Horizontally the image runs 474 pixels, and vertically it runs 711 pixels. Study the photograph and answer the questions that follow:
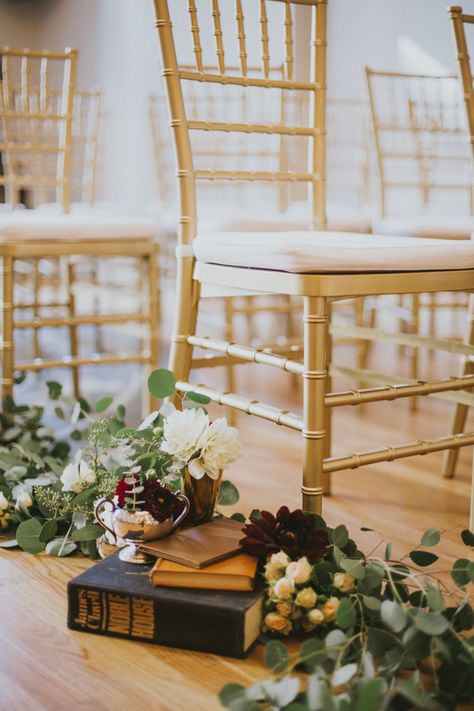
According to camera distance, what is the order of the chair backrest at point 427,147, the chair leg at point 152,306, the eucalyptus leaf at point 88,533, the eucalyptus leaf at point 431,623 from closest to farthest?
the eucalyptus leaf at point 431,623, the eucalyptus leaf at point 88,533, the chair leg at point 152,306, the chair backrest at point 427,147

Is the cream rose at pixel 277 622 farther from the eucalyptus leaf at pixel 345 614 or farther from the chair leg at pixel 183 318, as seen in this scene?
the chair leg at pixel 183 318

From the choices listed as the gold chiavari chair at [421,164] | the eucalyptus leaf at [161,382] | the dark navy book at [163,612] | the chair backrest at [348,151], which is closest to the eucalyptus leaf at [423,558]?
the dark navy book at [163,612]

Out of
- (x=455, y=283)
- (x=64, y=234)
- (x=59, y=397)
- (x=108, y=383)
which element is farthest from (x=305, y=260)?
(x=108, y=383)

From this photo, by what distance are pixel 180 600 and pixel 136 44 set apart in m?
5.25

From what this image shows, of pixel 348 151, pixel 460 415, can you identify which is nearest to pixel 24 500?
pixel 460 415

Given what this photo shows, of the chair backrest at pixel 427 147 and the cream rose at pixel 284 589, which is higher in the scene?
the chair backrest at pixel 427 147

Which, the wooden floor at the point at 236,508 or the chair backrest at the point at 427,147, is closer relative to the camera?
the wooden floor at the point at 236,508

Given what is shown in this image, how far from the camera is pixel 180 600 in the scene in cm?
108

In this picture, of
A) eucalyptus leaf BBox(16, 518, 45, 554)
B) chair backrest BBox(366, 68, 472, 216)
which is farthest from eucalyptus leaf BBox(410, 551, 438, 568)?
chair backrest BBox(366, 68, 472, 216)

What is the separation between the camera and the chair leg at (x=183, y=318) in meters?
1.53

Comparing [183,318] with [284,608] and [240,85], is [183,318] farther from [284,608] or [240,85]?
[284,608]

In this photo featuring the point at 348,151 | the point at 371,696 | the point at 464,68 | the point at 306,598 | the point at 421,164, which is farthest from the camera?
the point at 348,151

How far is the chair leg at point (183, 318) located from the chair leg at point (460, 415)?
22.8 inches

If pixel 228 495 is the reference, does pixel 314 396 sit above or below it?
above
